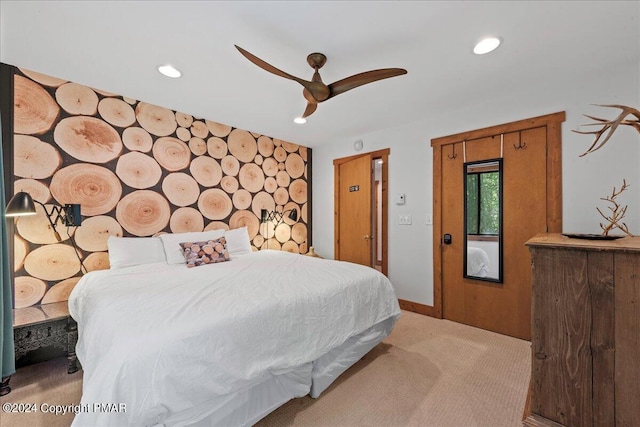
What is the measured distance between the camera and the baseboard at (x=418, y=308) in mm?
3301

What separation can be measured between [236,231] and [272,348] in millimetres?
2245

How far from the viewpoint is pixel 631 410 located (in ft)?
3.64

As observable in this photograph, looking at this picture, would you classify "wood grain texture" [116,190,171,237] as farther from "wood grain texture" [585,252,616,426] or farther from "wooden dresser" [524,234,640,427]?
"wood grain texture" [585,252,616,426]

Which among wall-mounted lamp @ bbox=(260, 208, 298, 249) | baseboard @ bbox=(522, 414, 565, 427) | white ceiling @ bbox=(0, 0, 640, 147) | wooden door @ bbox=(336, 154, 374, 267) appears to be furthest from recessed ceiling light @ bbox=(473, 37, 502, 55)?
wall-mounted lamp @ bbox=(260, 208, 298, 249)

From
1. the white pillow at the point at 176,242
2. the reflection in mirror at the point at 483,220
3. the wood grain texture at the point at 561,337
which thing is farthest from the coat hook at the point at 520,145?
the white pillow at the point at 176,242

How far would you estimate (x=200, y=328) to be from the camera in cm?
130

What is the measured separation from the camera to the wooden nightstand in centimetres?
193

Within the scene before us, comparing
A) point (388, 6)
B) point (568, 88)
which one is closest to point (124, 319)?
point (388, 6)

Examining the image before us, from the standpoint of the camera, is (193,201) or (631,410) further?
(193,201)

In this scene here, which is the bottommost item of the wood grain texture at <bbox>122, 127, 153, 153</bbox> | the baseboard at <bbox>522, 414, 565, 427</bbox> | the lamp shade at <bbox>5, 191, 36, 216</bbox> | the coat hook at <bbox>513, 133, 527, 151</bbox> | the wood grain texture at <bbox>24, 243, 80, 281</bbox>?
the baseboard at <bbox>522, 414, 565, 427</bbox>

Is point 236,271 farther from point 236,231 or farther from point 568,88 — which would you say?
point 568,88

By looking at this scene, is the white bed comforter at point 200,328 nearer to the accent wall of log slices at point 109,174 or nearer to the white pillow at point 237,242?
the accent wall of log slices at point 109,174

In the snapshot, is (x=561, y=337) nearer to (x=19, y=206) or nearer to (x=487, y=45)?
(x=487, y=45)

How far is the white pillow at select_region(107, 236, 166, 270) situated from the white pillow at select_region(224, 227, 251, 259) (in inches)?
29.7
